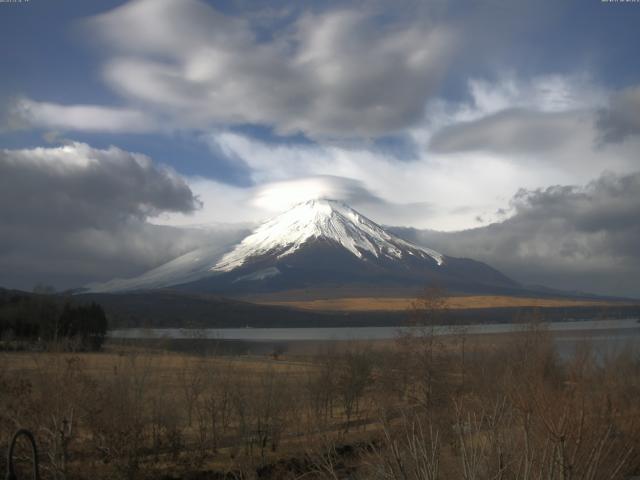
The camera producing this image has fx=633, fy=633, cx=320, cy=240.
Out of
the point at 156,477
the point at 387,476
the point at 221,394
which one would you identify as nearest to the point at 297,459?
the point at 221,394

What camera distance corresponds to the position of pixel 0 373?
82.8 ft

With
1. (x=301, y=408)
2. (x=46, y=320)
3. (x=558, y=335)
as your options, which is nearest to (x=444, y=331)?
(x=301, y=408)

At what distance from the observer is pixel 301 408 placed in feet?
125

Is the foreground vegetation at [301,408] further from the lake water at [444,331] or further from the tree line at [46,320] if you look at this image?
the tree line at [46,320]

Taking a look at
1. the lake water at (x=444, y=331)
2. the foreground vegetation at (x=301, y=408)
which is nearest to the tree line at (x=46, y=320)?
the lake water at (x=444, y=331)

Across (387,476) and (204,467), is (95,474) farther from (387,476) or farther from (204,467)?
(387,476)

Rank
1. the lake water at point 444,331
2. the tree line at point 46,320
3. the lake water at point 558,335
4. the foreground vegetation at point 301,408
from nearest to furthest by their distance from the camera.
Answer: the foreground vegetation at point 301,408
the lake water at point 558,335
the lake water at point 444,331
the tree line at point 46,320

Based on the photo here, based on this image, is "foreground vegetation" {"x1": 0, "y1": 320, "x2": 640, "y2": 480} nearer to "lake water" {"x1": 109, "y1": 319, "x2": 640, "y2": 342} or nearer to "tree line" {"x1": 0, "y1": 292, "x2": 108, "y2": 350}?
"lake water" {"x1": 109, "y1": 319, "x2": 640, "y2": 342}

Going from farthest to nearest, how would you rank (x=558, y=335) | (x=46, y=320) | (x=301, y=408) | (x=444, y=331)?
(x=46, y=320) < (x=558, y=335) < (x=444, y=331) < (x=301, y=408)

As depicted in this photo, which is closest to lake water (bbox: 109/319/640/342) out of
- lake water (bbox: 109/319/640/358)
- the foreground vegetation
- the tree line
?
lake water (bbox: 109/319/640/358)

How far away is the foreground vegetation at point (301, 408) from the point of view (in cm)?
1700

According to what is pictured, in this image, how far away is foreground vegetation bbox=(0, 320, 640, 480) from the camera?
A: 17.0 metres

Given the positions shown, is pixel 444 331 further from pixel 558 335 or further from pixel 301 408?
pixel 558 335

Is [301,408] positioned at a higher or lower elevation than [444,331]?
lower
